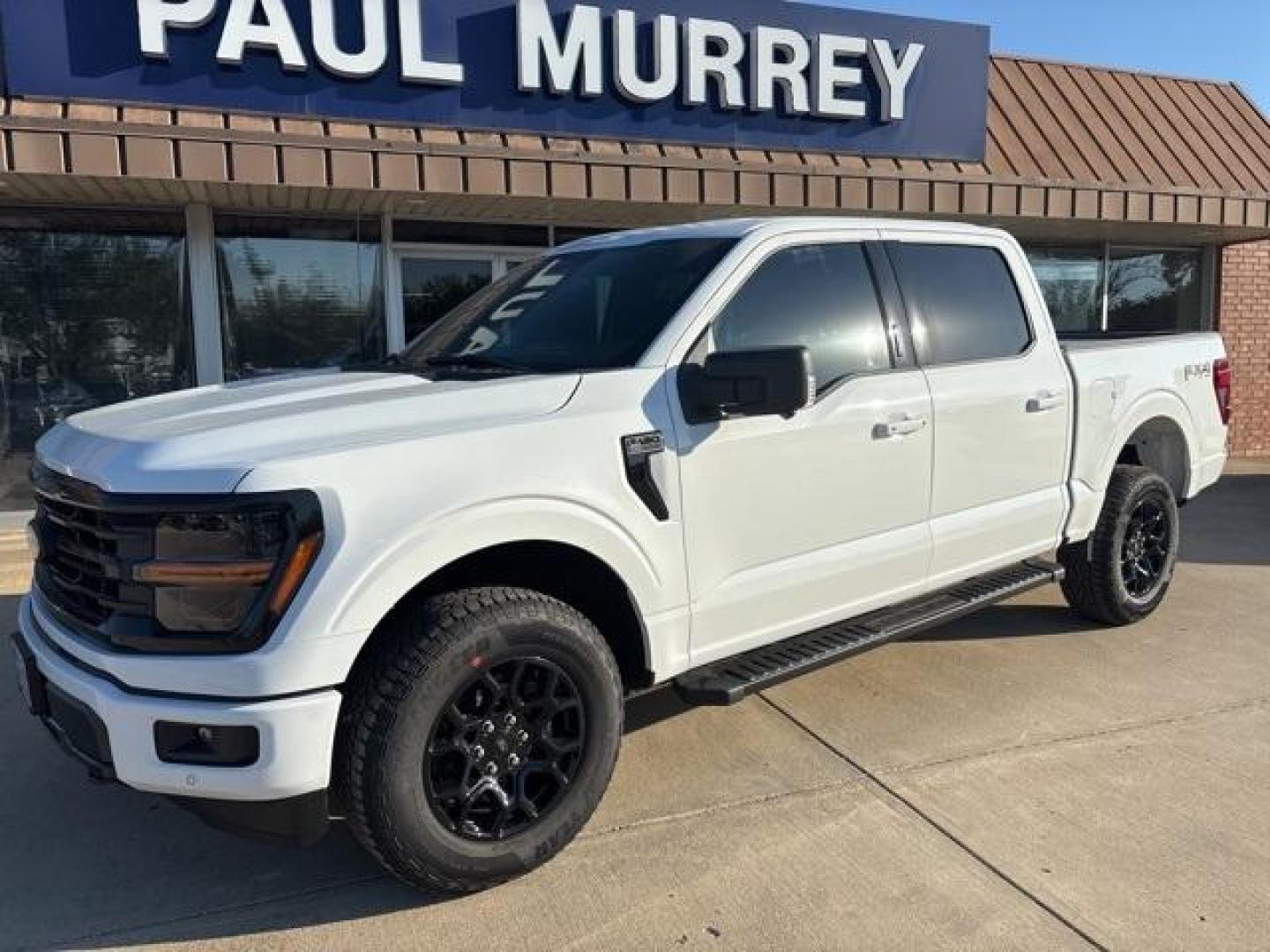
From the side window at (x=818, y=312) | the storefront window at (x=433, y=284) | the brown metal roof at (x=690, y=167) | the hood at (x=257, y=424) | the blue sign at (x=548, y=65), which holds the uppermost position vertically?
the blue sign at (x=548, y=65)

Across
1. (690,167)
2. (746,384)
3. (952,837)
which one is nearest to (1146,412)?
(952,837)

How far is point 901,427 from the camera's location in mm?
3855

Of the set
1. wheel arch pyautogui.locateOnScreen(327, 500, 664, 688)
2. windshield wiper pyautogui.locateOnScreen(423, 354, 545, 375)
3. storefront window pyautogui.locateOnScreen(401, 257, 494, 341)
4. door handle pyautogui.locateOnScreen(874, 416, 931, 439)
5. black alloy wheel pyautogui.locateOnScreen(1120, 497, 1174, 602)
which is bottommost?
black alloy wheel pyautogui.locateOnScreen(1120, 497, 1174, 602)

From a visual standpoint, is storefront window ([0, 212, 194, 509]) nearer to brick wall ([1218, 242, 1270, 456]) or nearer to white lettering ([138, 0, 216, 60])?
white lettering ([138, 0, 216, 60])

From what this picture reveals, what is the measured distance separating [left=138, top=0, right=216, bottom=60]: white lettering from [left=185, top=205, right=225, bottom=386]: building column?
1562 millimetres

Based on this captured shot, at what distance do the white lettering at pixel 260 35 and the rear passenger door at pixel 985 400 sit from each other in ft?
17.0

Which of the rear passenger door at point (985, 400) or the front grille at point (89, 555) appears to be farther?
the rear passenger door at point (985, 400)

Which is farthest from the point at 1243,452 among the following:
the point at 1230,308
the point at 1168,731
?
the point at 1168,731

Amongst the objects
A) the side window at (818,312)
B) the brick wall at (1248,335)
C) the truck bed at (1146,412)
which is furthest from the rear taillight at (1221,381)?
the brick wall at (1248,335)

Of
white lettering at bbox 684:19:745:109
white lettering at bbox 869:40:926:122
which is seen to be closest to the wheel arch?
white lettering at bbox 684:19:745:109

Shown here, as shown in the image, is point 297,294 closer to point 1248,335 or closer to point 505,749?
point 505,749

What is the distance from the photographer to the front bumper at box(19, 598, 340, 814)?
2479mm

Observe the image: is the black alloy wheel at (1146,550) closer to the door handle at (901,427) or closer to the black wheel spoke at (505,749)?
the door handle at (901,427)

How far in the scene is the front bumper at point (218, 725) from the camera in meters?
2.48
